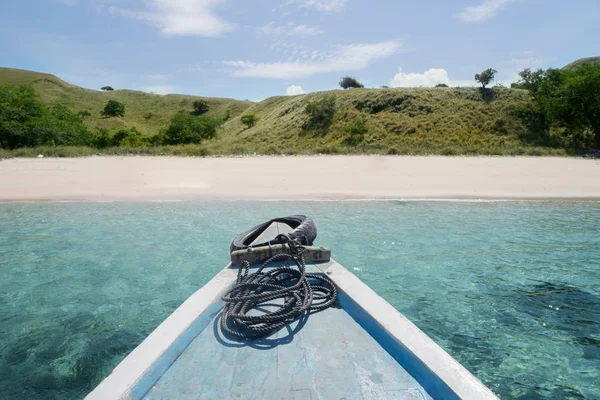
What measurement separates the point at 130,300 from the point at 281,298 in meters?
2.81

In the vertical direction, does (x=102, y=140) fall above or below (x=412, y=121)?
below

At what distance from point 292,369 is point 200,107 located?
81821 mm

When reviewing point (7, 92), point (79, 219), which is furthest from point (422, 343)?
point (7, 92)

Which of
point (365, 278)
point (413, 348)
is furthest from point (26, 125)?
point (413, 348)

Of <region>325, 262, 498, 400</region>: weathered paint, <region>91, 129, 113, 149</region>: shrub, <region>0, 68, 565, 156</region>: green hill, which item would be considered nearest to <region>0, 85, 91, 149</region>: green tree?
<region>91, 129, 113, 149</region>: shrub

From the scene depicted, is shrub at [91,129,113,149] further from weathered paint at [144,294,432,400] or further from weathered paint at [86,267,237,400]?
weathered paint at [144,294,432,400]

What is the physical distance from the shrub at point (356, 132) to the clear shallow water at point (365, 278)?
27700 millimetres

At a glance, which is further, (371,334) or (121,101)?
(121,101)

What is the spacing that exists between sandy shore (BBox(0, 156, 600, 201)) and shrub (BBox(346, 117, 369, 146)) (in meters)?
18.0

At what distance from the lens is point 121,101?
260 feet

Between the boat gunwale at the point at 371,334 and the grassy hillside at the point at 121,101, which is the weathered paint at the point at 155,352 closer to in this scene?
the boat gunwale at the point at 371,334

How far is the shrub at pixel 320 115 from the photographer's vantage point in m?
45.0

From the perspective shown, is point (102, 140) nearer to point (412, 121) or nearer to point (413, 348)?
point (412, 121)

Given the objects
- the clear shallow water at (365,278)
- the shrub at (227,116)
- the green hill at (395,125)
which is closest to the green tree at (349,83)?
the green hill at (395,125)
